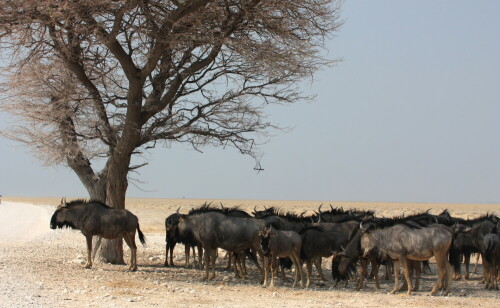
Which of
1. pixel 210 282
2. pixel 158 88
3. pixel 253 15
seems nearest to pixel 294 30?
pixel 253 15

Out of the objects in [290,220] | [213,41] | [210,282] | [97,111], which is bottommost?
[210,282]

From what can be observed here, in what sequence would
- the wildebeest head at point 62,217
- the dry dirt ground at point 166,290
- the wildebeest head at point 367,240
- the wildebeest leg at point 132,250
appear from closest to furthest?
the dry dirt ground at point 166,290, the wildebeest head at point 367,240, the wildebeest leg at point 132,250, the wildebeest head at point 62,217

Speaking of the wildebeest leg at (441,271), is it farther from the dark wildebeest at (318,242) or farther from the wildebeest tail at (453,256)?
the dark wildebeest at (318,242)

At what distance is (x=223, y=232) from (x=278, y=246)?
170 centimetres

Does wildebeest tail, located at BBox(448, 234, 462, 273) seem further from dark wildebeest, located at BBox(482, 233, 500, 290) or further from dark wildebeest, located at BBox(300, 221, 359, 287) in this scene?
dark wildebeest, located at BBox(300, 221, 359, 287)

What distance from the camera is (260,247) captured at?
652 inches

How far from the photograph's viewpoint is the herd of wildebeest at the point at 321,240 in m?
15.2

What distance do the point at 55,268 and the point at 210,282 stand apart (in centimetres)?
388

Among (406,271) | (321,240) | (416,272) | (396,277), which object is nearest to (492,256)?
(416,272)

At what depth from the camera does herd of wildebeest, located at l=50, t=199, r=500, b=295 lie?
49.9ft

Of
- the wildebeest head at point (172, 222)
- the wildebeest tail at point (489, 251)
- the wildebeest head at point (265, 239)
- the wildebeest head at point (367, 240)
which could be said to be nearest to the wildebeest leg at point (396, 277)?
the wildebeest head at point (367, 240)

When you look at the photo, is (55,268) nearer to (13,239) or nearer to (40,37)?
(40,37)

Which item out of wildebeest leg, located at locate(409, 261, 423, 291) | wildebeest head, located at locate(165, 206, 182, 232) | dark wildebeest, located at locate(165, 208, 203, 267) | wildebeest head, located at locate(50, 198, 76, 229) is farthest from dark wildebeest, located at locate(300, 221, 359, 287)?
wildebeest head, located at locate(50, 198, 76, 229)

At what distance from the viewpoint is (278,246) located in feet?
51.8
